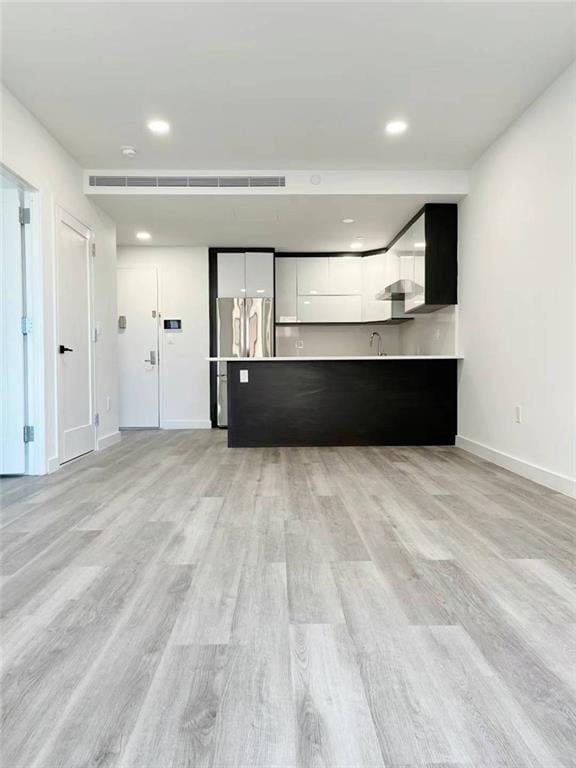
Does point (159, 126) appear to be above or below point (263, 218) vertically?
above

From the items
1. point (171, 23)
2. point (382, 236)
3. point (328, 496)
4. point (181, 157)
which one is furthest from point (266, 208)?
point (328, 496)

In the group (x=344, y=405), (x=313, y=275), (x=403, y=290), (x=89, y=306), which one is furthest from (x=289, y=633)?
(x=313, y=275)

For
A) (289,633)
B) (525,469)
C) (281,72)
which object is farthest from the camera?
(525,469)

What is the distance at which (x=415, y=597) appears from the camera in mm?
1520

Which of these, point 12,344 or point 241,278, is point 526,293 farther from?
point 241,278

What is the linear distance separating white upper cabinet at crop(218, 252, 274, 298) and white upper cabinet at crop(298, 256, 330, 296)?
0.57 m

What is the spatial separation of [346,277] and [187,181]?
10.2 feet

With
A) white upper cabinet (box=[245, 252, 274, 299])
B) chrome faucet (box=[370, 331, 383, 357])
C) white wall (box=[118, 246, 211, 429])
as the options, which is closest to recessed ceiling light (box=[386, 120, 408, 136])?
white upper cabinet (box=[245, 252, 274, 299])

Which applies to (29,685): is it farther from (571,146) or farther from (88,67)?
(571,146)

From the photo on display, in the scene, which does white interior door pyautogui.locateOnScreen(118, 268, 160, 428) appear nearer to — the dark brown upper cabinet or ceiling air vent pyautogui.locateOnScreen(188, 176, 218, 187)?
ceiling air vent pyautogui.locateOnScreen(188, 176, 218, 187)

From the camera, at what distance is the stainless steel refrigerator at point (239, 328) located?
6332 mm

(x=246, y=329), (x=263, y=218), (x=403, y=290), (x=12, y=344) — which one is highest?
(x=263, y=218)

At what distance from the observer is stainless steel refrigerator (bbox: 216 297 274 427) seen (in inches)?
249

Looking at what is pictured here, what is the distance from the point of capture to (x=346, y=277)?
6801 mm
